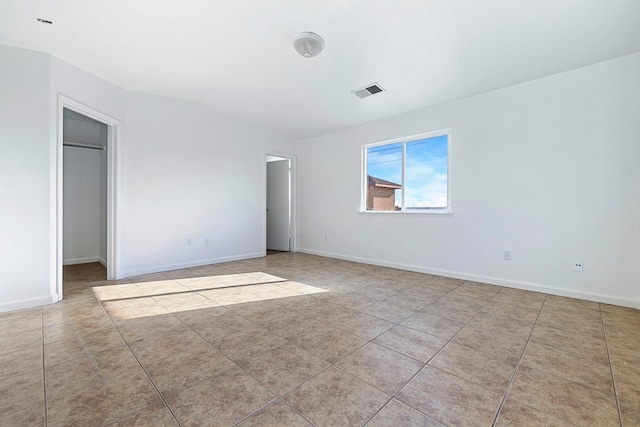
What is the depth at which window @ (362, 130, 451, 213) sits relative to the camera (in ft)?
13.6

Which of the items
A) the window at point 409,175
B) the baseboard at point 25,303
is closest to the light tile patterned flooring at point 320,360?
the baseboard at point 25,303

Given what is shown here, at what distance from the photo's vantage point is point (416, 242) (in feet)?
14.3

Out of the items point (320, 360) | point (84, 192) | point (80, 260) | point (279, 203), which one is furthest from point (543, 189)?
point (80, 260)

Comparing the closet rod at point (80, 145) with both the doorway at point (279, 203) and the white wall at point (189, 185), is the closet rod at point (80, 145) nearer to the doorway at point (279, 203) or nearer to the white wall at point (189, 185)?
the white wall at point (189, 185)

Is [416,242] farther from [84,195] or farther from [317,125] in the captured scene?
[84,195]

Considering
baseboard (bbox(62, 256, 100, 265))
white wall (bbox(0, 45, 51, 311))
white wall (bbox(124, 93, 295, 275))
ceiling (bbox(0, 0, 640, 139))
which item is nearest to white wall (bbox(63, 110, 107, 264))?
baseboard (bbox(62, 256, 100, 265))

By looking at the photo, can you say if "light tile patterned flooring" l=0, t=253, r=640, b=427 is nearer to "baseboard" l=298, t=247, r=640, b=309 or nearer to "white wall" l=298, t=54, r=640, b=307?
"baseboard" l=298, t=247, r=640, b=309

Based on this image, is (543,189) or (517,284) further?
(517,284)

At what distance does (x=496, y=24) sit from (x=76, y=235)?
274 inches

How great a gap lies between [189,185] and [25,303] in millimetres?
2433

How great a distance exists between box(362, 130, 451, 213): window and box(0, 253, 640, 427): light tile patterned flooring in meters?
1.69

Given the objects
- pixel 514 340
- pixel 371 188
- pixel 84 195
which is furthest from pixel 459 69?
pixel 84 195

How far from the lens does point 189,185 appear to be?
4574 mm

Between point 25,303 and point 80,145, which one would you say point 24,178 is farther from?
point 80,145
